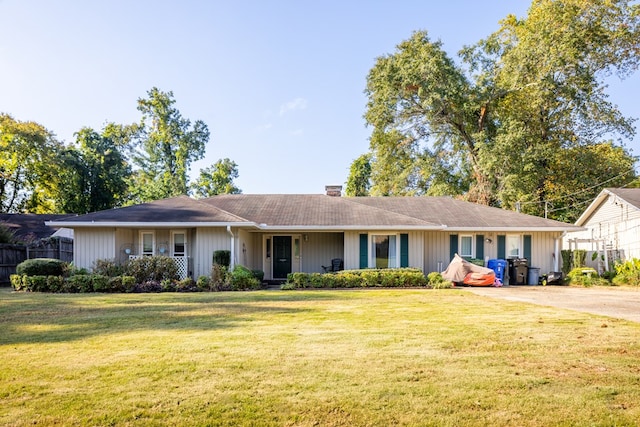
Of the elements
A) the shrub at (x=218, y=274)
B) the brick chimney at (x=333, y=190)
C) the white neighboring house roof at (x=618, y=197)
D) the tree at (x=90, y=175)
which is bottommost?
the shrub at (x=218, y=274)

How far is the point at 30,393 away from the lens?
423 cm

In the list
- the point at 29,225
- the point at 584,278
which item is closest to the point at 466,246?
the point at 584,278

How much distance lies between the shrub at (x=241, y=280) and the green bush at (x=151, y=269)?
2248mm

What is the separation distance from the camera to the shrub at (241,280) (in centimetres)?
1561

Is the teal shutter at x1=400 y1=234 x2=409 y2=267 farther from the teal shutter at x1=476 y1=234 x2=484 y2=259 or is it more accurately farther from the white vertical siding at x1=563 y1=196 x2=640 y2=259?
the white vertical siding at x1=563 y1=196 x2=640 y2=259

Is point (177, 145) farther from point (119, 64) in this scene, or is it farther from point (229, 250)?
point (229, 250)

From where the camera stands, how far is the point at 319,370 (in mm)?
4918

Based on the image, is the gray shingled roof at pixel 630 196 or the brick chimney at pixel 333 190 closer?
the gray shingled roof at pixel 630 196

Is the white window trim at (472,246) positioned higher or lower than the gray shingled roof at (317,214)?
lower

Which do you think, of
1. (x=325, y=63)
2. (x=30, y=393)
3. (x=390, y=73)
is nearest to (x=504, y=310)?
(x=30, y=393)

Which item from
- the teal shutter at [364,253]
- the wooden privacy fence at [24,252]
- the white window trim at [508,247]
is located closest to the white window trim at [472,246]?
the white window trim at [508,247]

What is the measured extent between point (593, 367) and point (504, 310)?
16.2 ft

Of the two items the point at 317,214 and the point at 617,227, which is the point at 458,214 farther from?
the point at 617,227

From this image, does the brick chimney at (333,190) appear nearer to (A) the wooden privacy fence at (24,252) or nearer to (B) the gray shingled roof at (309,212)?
(B) the gray shingled roof at (309,212)
